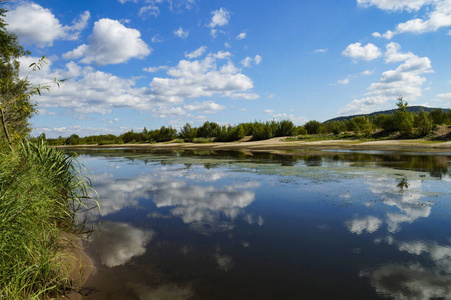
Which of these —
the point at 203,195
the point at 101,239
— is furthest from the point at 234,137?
the point at 101,239

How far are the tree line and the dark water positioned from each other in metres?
24.7

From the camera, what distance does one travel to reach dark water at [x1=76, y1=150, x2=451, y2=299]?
5.11 m

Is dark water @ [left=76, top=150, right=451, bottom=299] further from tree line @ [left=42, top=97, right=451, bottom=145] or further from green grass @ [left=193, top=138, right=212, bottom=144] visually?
green grass @ [left=193, top=138, right=212, bottom=144]

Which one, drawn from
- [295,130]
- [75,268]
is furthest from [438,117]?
[75,268]

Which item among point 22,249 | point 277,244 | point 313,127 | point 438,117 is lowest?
point 277,244

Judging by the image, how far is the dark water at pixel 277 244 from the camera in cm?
511

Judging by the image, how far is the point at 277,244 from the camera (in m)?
7.07

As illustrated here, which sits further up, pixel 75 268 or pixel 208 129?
pixel 208 129

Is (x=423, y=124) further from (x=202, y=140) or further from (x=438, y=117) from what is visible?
(x=202, y=140)

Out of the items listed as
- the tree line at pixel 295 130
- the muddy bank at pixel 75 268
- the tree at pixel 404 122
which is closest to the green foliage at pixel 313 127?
the tree line at pixel 295 130

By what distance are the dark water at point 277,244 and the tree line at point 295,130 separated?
24.7 m

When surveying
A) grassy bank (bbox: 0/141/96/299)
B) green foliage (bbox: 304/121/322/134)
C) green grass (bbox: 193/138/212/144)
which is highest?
green foliage (bbox: 304/121/322/134)

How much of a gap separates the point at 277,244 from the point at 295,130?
78118 millimetres

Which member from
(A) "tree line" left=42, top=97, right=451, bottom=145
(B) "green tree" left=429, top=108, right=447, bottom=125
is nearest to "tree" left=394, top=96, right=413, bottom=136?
(A) "tree line" left=42, top=97, right=451, bottom=145
